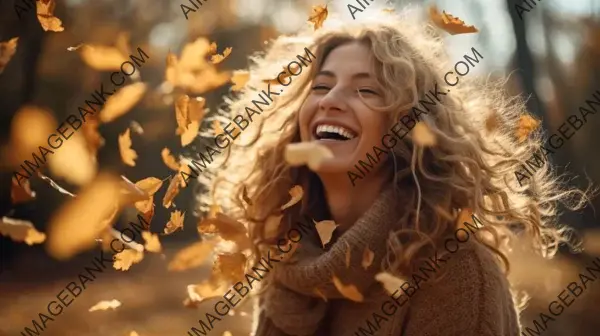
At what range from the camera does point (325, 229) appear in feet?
7.44

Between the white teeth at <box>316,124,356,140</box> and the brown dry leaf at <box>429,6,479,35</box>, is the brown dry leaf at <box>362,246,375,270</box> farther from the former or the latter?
the brown dry leaf at <box>429,6,479,35</box>

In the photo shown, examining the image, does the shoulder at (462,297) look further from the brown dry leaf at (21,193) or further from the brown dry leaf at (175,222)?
the brown dry leaf at (21,193)

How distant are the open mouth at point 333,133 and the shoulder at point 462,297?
1.55 ft

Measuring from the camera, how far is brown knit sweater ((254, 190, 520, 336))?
204cm

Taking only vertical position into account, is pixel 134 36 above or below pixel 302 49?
below

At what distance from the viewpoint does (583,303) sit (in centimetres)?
588

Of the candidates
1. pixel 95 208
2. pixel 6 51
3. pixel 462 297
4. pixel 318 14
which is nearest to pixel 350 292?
pixel 462 297

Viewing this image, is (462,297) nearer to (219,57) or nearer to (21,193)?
(219,57)

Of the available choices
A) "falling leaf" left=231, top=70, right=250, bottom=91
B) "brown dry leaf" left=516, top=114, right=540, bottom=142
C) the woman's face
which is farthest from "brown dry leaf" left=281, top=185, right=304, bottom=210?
"brown dry leaf" left=516, top=114, right=540, bottom=142

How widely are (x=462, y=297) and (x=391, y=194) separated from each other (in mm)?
400

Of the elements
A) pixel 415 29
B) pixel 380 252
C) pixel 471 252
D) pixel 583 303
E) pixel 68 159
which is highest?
pixel 415 29

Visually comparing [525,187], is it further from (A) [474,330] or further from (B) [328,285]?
(B) [328,285]

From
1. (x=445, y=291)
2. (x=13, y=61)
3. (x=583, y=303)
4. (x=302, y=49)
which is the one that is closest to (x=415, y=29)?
(x=302, y=49)

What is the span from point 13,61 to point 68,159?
738cm
